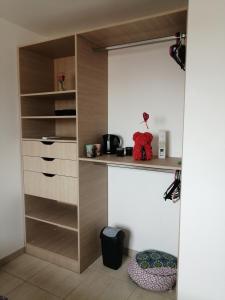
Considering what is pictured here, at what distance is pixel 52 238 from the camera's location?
253 centimetres

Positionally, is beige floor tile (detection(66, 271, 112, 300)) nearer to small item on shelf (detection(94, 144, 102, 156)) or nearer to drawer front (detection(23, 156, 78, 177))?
drawer front (detection(23, 156, 78, 177))

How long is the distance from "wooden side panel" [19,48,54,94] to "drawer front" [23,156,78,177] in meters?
0.67

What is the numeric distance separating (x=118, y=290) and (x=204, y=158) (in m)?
1.31

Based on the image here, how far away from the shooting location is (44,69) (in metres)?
2.48

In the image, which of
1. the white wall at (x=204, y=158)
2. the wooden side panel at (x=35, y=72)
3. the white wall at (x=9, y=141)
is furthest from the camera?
the wooden side panel at (x=35, y=72)

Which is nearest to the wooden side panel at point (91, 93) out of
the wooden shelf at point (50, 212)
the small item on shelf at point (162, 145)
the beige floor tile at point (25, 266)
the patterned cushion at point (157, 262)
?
the small item on shelf at point (162, 145)

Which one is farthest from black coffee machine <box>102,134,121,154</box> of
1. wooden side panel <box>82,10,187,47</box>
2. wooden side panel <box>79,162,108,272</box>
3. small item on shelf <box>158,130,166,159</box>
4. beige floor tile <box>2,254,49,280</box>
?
beige floor tile <box>2,254,49,280</box>

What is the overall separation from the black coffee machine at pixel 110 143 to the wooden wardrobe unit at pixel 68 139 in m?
0.09

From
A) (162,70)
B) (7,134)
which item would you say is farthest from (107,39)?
(7,134)

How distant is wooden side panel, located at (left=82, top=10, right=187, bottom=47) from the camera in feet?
5.26

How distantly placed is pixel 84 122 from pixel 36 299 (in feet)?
4.72

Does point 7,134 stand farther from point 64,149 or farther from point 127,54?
point 127,54

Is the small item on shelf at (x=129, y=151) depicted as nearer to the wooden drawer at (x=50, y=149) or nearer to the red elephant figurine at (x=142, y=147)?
the red elephant figurine at (x=142, y=147)

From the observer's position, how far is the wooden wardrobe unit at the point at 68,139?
196 cm
